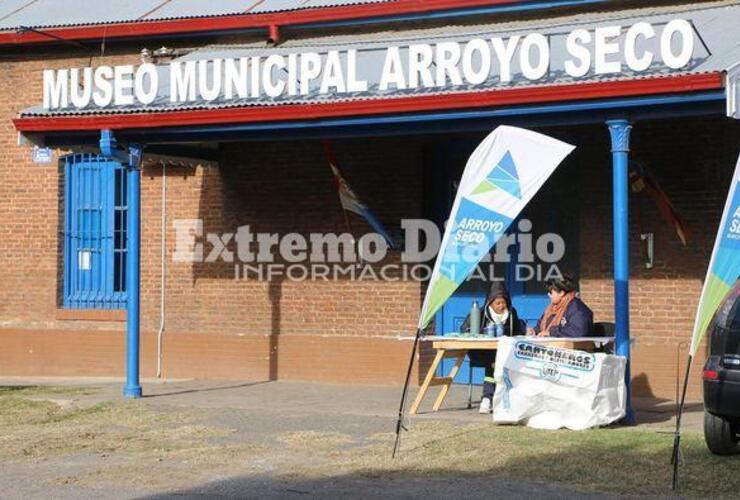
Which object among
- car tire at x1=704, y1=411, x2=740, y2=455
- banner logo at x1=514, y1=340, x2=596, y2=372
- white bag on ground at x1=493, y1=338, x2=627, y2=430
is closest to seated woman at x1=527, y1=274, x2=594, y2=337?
white bag on ground at x1=493, y1=338, x2=627, y2=430

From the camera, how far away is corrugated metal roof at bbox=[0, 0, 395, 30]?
17.7m

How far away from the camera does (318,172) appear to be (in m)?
17.1

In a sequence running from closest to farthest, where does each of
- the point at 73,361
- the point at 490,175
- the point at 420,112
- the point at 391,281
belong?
1. the point at 490,175
2. the point at 420,112
3. the point at 391,281
4. the point at 73,361

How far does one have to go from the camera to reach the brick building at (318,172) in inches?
536

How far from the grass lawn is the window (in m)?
5.01

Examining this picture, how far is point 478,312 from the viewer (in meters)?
14.0

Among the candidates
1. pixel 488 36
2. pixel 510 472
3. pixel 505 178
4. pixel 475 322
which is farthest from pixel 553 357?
pixel 488 36

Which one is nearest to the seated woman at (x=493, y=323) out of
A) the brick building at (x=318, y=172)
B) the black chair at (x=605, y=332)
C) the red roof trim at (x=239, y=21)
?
the black chair at (x=605, y=332)

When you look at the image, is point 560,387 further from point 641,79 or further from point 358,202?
point 358,202

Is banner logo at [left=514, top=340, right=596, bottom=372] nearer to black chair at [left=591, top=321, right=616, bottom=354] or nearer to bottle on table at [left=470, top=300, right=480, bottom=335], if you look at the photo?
black chair at [left=591, top=321, right=616, bottom=354]

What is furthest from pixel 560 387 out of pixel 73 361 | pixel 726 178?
pixel 73 361

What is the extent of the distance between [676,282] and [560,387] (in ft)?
11.4

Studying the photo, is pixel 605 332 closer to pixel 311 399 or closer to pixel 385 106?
pixel 385 106

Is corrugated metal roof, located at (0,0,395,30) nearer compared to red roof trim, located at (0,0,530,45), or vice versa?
red roof trim, located at (0,0,530,45)
